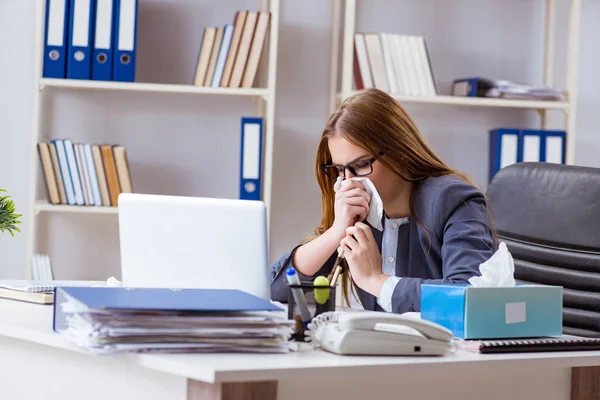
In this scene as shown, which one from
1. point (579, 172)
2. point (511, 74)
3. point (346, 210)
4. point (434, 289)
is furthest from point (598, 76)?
point (434, 289)

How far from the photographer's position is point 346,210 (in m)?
1.87

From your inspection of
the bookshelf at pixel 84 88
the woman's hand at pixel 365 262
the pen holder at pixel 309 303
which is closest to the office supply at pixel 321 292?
the pen holder at pixel 309 303

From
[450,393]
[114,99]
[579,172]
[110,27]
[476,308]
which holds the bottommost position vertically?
[450,393]

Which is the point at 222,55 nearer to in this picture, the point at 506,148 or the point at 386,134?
the point at 506,148

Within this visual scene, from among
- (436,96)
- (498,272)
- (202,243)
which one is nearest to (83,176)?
(436,96)

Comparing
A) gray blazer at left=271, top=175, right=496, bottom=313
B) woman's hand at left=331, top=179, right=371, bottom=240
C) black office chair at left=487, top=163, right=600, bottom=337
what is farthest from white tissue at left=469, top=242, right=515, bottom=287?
black office chair at left=487, top=163, right=600, bottom=337

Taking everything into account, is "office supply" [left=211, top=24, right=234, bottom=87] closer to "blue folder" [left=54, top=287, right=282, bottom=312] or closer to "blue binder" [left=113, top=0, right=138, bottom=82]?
"blue binder" [left=113, top=0, right=138, bottom=82]

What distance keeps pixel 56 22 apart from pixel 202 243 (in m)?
1.78

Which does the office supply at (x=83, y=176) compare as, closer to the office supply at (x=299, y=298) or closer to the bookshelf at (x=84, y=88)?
the bookshelf at (x=84, y=88)

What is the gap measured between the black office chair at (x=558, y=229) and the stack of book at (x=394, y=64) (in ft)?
3.64

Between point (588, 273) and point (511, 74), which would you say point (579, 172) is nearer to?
point (588, 273)

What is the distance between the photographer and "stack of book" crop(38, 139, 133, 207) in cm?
301

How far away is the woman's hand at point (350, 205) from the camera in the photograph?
73.6 inches

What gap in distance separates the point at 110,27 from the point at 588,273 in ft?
6.06
